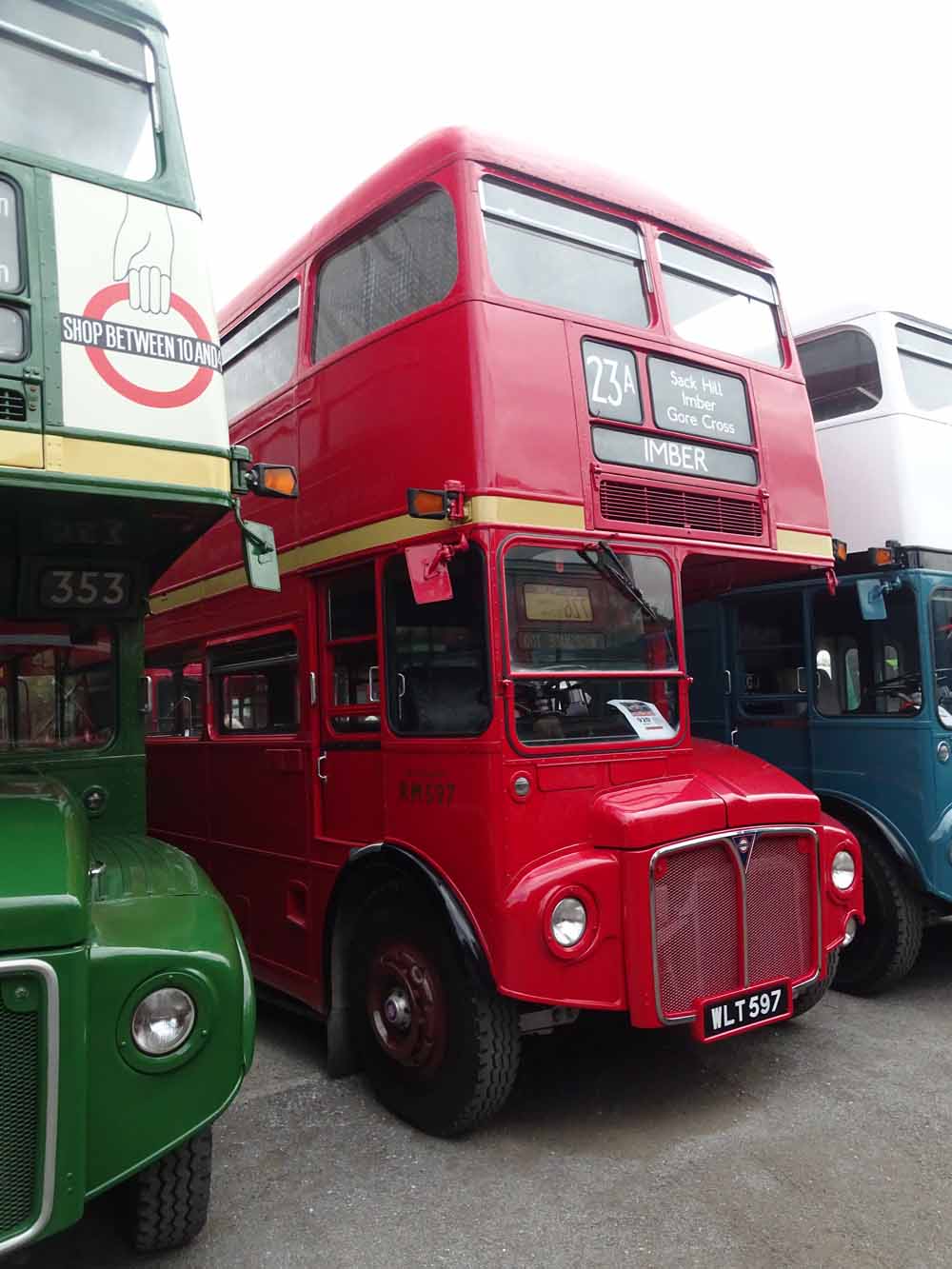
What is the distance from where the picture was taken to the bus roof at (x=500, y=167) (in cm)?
449

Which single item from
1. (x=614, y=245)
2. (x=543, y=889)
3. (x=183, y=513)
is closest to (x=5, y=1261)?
(x=543, y=889)

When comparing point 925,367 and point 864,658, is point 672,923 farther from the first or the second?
point 925,367

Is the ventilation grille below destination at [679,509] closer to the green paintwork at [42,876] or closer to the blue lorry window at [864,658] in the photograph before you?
the blue lorry window at [864,658]

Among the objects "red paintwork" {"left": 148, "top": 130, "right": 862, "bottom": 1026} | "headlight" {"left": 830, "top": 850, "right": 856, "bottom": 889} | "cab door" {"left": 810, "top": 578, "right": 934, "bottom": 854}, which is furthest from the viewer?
"cab door" {"left": 810, "top": 578, "right": 934, "bottom": 854}

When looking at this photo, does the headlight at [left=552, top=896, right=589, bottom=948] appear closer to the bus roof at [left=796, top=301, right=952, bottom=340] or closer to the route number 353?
the route number 353

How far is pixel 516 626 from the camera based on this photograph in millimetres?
4148

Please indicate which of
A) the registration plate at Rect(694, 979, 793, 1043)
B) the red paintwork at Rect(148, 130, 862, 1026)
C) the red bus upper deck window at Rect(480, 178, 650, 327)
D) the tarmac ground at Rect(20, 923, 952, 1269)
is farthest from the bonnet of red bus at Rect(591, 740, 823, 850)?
the red bus upper deck window at Rect(480, 178, 650, 327)

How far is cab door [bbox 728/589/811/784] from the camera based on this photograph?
640cm

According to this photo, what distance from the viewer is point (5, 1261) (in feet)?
10.3

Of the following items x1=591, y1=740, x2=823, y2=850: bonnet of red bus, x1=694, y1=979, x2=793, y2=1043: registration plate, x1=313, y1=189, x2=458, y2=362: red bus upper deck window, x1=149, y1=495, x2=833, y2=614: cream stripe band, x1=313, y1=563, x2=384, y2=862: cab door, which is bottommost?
x1=694, y1=979, x2=793, y2=1043: registration plate

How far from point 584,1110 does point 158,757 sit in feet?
12.8

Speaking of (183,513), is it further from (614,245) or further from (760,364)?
(760,364)

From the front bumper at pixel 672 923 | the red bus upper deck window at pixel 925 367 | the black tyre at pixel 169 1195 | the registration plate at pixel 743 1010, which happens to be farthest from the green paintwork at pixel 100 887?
the red bus upper deck window at pixel 925 367

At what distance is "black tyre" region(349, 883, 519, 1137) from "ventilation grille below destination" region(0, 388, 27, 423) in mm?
→ 2459
